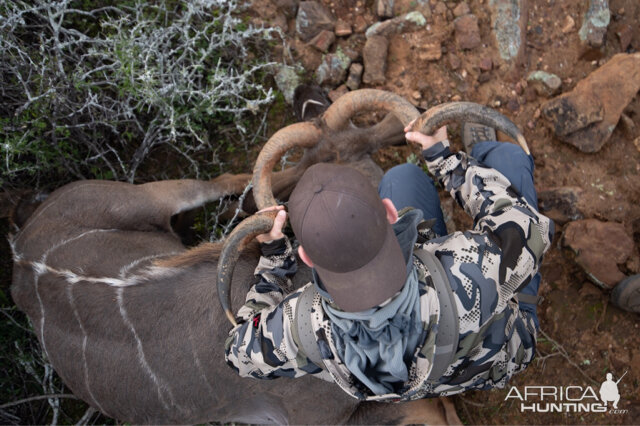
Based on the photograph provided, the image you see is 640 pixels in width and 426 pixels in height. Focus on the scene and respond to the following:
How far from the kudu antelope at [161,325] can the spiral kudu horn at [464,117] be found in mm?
495

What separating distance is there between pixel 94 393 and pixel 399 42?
10.5ft

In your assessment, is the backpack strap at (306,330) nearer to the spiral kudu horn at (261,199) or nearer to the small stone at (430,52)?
the spiral kudu horn at (261,199)

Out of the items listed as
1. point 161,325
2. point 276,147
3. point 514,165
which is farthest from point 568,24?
point 161,325

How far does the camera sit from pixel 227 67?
→ 4223 millimetres

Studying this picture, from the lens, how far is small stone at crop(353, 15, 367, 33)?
13.6 feet

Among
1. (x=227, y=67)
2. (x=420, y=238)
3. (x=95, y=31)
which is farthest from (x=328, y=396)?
(x=95, y=31)

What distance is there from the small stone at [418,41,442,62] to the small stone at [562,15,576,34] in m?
0.87

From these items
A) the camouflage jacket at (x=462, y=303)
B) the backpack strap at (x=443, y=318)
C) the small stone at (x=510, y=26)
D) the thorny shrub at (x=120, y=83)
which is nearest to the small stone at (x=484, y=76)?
the small stone at (x=510, y=26)

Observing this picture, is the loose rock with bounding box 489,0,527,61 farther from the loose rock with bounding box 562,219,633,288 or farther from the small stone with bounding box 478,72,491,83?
the loose rock with bounding box 562,219,633,288

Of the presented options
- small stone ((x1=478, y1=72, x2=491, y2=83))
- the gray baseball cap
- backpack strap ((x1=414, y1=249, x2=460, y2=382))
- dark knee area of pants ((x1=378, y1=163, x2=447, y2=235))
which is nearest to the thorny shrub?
dark knee area of pants ((x1=378, y1=163, x2=447, y2=235))

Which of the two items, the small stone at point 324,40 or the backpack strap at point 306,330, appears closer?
the backpack strap at point 306,330

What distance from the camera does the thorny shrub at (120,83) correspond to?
12.0 feet

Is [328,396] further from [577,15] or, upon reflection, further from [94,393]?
[577,15]

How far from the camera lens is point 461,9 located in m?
3.97
